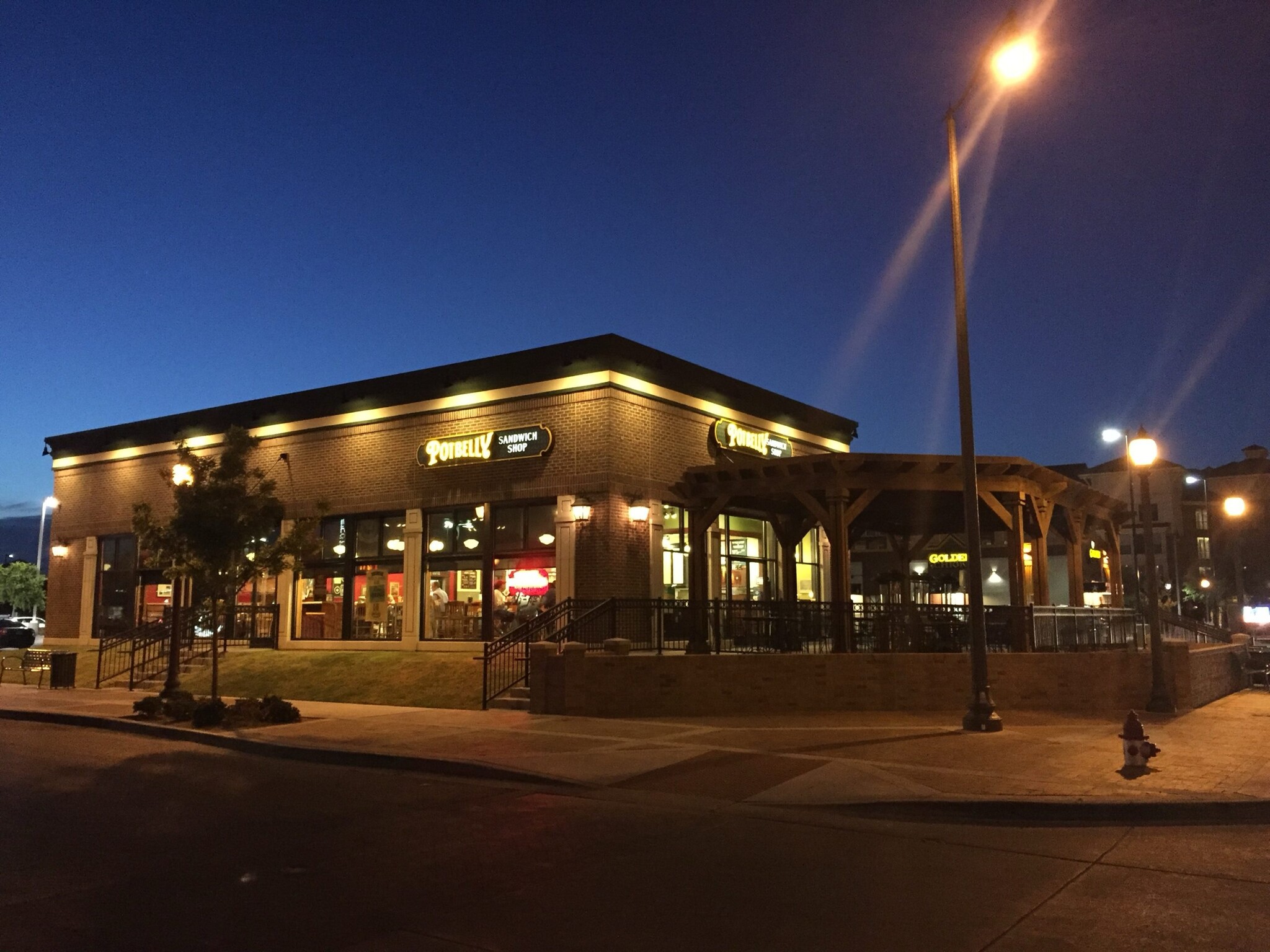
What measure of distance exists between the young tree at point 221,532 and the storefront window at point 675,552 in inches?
336

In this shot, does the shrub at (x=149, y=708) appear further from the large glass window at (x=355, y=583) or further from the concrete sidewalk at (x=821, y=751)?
the large glass window at (x=355, y=583)

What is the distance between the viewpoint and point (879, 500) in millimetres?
23109

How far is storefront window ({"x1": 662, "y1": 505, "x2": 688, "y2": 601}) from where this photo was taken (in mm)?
24002

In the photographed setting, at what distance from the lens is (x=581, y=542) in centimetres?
2233

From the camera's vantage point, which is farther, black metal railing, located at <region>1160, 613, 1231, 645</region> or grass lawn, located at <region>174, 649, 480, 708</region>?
black metal railing, located at <region>1160, 613, 1231, 645</region>

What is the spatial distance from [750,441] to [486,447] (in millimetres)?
7253

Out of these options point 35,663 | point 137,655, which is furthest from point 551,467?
point 35,663

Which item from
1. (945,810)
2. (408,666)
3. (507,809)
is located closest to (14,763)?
(507,809)

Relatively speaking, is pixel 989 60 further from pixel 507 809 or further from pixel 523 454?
pixel 523 454

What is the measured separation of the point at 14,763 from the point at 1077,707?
17158 millimetres

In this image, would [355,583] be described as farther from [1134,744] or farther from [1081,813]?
[1081,813]

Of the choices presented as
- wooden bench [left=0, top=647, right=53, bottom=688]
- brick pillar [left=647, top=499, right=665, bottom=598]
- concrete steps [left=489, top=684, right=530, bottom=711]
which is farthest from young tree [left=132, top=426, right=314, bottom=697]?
wooden bench [left=0, top=647, right=53, bottom=688]

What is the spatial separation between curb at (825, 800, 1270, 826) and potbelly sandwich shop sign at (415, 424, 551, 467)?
1448 cm

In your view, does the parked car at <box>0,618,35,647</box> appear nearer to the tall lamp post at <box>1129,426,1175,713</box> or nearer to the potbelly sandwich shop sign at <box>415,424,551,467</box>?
the potbelly sandwich shop sign at <box>415,424,551,467</box>
